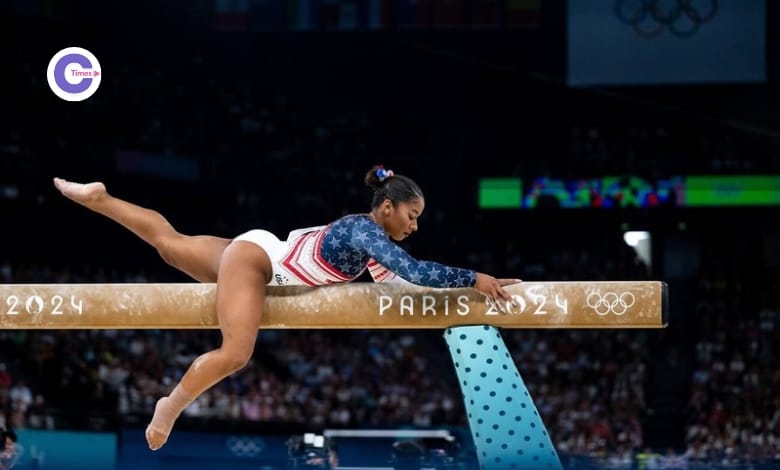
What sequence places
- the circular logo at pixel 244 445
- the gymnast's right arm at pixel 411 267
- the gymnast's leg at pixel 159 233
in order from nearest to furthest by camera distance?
the gymnast's right arm at pixel 411 267 → the gymnast's leg at pixel 159 233 → the circular logo at pixel 244 445

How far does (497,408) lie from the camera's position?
5.04 meters

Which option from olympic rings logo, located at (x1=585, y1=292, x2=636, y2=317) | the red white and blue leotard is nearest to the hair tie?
the red white and blue leotard

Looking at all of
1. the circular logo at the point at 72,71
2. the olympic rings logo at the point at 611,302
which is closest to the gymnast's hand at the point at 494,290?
the olympic rings logo at the point at 611,302

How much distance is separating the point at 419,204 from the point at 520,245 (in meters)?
15.4

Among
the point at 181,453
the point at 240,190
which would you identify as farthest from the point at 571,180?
the point at 181,453

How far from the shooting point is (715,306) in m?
18.5

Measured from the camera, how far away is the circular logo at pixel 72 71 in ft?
24.1

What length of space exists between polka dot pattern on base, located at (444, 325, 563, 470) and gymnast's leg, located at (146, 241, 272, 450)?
3.09 ft

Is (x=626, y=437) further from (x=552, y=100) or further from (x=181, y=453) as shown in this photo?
(x=552, y=100)

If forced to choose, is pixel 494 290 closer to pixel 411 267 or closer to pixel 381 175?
pixel 411 267

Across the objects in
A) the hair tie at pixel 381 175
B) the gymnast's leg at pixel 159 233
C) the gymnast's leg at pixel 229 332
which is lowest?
the gymnast's leg at pixel 229 332

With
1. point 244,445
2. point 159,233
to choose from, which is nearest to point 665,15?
point 244,445

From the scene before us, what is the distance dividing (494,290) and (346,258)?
69 centimetres

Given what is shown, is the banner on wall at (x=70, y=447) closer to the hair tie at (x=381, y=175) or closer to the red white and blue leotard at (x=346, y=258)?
the red white and blue leotard at (x=346, y=258)
